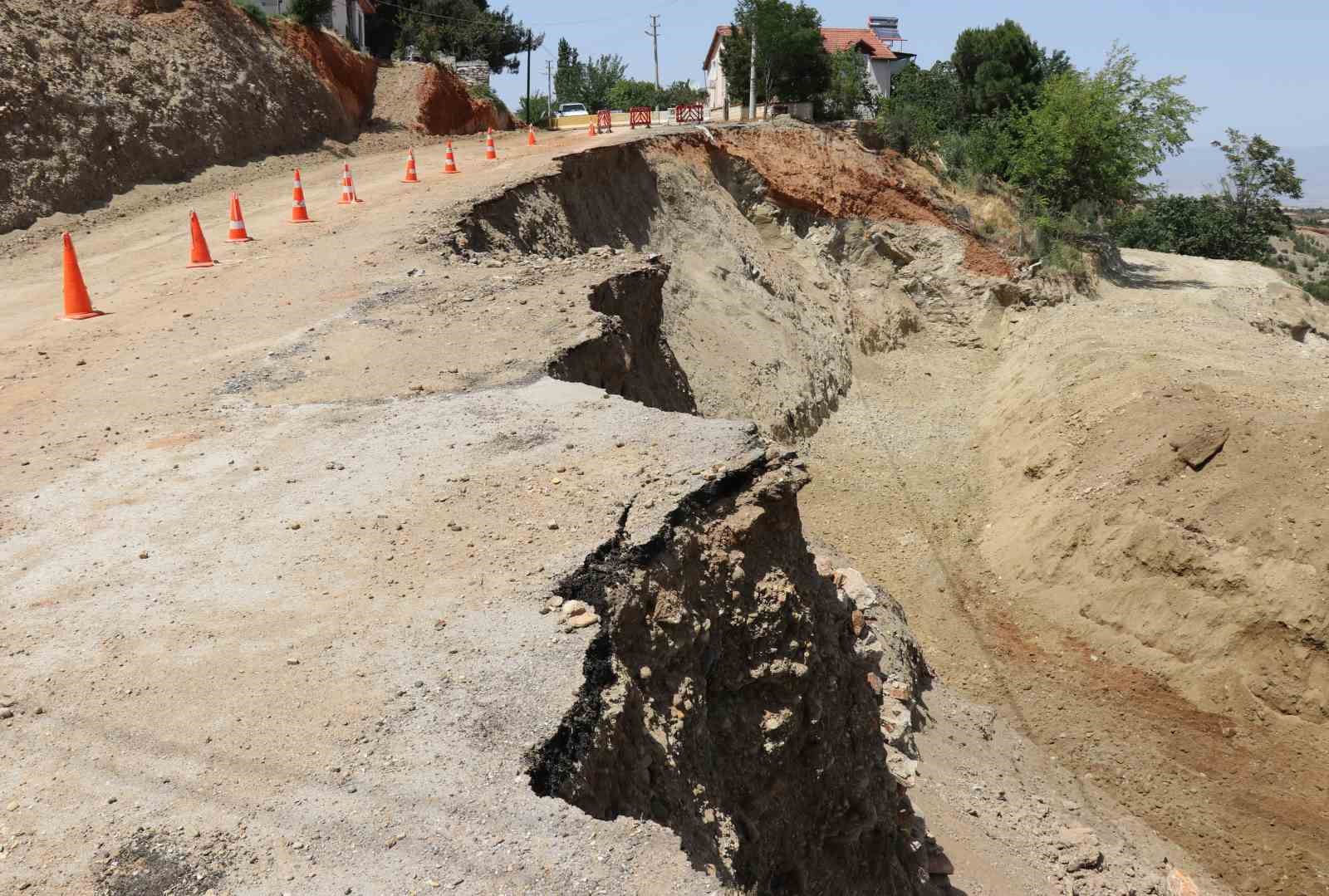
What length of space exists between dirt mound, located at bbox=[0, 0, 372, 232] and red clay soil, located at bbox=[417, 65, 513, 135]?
4.22 meters

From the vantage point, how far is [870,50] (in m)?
48.3

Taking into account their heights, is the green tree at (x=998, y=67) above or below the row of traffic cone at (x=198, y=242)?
above

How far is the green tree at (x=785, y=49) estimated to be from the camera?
1321 inches

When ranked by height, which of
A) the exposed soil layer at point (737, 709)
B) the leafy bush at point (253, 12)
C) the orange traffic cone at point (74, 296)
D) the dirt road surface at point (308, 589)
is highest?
the leafy bush at point (253, 12)

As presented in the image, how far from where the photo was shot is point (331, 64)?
2294 cm

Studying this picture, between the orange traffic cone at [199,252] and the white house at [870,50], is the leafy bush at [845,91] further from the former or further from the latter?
the orange traffic cone at [199,252]

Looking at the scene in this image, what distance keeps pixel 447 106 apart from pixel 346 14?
307 inches

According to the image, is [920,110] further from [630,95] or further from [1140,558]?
[630,95]

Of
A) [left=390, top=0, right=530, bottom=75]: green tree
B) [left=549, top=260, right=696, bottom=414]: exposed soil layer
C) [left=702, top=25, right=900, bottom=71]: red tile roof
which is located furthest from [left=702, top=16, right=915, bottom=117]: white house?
[left=549, top=260, right=696, bottom=414]: exposed soil layer

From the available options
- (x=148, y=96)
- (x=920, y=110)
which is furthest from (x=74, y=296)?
(x=920, y=110)

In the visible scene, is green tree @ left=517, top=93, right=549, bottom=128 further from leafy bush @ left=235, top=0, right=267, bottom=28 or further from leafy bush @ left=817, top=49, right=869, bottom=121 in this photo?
leafy bush @ left=235, top=0, right=267, bottom=28

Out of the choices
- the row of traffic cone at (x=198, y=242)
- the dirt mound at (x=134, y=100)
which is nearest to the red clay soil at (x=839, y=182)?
the row of traffic cone at (x=198, y=242)

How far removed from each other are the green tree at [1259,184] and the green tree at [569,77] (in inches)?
1536

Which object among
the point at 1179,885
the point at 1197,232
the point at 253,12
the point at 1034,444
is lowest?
the point at 1179,885
